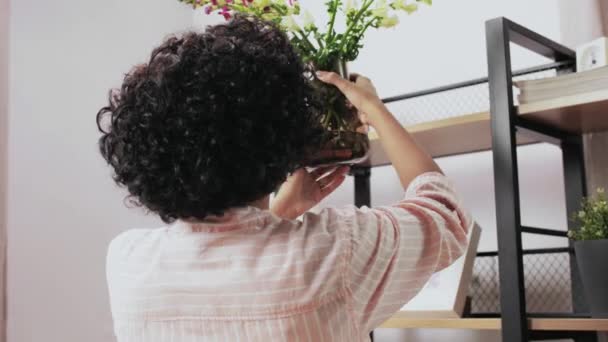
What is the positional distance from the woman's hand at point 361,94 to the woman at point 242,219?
101mm

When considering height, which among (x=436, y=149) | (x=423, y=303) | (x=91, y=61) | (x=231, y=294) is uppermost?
(x=91, y=61)

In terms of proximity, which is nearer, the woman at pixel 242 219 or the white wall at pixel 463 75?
the woman at pixel 242 219

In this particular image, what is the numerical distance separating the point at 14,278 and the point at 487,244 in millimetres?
1218

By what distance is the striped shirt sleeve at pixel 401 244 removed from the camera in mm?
792

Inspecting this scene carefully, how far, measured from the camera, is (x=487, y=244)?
1820 millimetres

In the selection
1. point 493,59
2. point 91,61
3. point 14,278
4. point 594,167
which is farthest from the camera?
point 91,61

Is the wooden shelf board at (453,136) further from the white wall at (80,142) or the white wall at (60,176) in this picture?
the white wall at (60,176)

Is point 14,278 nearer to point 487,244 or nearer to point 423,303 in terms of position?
point 423,303

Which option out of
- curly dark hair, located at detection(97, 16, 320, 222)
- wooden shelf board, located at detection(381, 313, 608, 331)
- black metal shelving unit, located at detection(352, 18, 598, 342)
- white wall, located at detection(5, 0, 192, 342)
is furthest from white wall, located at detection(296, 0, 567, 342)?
curly dark hair, located at detection(97, 16, 320, 222)

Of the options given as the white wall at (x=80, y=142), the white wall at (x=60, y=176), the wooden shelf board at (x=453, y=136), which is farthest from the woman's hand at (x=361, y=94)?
the white wall at (x=60, y=176)

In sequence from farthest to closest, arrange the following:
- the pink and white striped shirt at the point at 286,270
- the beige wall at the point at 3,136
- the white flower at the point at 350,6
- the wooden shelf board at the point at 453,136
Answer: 1. the beige wall at the point at 3,136
2. the wooden shelf board at the point at 453,136
3. the white flower at the point at 350,6
4. the pink and white striped shirt at the point at 286,270

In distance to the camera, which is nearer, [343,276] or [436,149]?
[343,276]

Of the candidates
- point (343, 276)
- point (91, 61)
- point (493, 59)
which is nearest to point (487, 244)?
point (493, 59)

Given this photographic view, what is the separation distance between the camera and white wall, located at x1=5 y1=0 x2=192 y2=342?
202 centimetres
